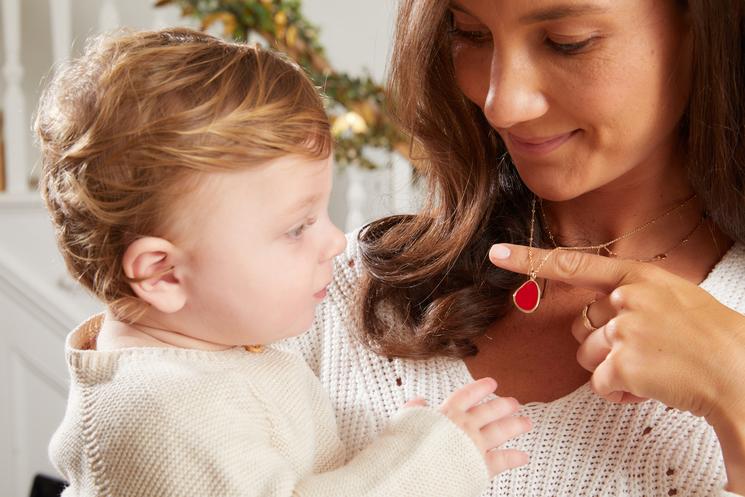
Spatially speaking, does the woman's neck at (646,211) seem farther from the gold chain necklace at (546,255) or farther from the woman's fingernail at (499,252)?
the woman's fingernail at (499,252)

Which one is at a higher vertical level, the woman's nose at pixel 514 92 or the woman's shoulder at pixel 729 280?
the woman's nose at pixel 514 92

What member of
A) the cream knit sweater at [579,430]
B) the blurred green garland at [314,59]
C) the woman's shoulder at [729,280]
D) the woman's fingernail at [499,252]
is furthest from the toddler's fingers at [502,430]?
the blurred green garland at [314,59]

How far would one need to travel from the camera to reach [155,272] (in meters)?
1.11

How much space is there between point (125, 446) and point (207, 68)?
45 cm

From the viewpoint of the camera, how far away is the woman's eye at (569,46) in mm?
1245

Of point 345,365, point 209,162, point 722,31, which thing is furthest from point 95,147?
point 722,31

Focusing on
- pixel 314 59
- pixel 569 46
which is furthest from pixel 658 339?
pixel 314 59

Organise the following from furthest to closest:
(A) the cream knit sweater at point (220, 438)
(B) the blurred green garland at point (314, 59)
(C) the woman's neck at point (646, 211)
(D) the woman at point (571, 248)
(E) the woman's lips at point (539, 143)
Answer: (B) the blurred green garland at point (314, 59), (C) the woman's neck at point (646, 211), (E) the woman's lips at point (539, 143), (D) the woman at point (571, 248), (A) the cream knit sweater at point (220, 438)

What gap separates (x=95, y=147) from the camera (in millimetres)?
1077

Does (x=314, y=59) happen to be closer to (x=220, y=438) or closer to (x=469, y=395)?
(x=469, y=395)

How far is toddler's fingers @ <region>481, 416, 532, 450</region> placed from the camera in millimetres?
1195

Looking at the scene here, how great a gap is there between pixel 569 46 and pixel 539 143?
6.3 inches

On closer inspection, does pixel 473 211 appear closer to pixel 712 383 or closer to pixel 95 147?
pixel 712 383

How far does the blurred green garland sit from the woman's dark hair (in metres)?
1.92
